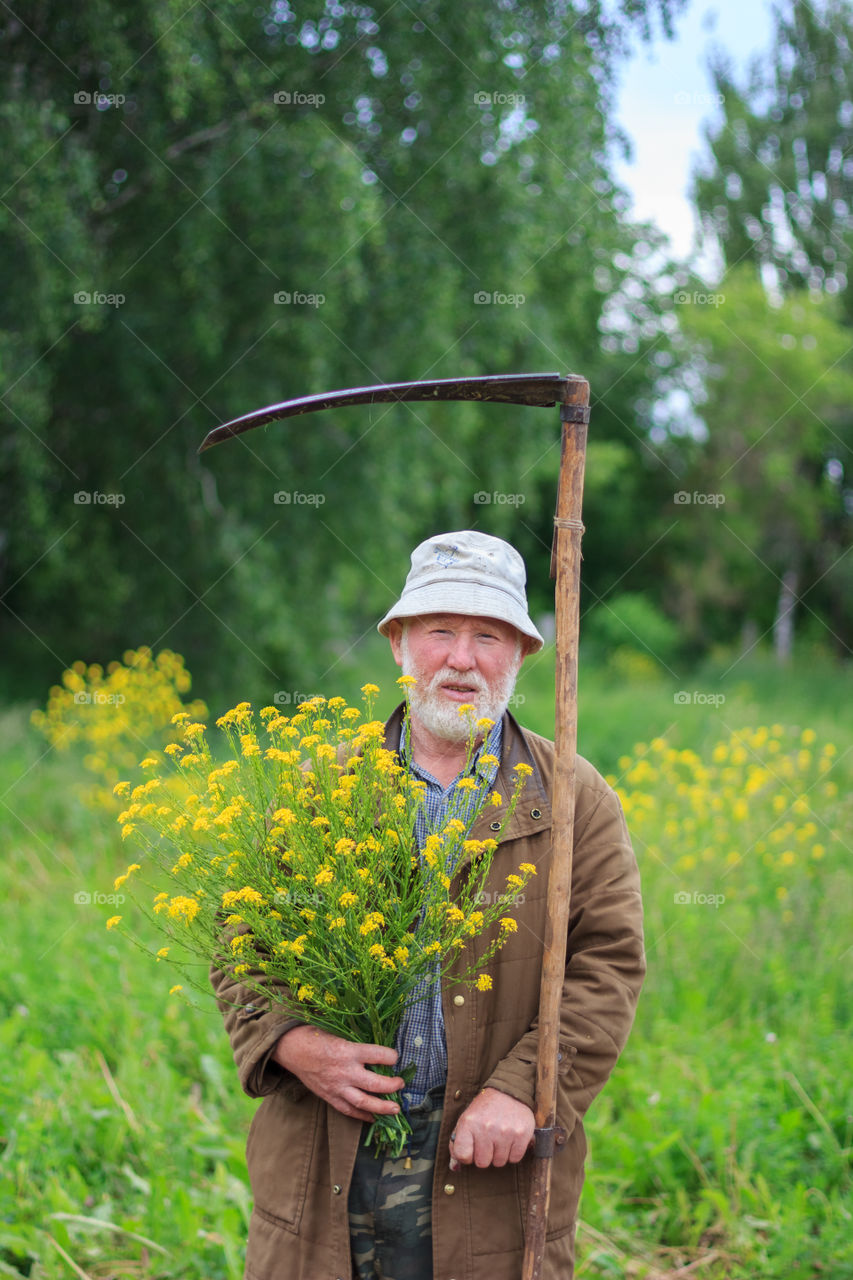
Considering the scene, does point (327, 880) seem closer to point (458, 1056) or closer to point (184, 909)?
point (184, 909)

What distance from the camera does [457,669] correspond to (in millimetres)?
1979

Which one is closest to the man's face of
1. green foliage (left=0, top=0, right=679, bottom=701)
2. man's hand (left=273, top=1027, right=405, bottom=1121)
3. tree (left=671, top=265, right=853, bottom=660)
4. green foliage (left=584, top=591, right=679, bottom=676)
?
man's hand (left=273, top=1027, right=405, bottom=1121)

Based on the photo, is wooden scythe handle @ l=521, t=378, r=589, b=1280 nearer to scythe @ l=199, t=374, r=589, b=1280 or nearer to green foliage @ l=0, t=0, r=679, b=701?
scythe @ l=199, t=374, r=589, b=1280

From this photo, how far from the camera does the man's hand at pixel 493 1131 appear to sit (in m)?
1.72

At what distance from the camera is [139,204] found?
861 cm

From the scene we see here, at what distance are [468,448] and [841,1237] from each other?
10.1 m

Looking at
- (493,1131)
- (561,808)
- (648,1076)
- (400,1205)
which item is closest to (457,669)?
(561,808)

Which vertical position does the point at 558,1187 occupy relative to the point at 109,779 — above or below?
below

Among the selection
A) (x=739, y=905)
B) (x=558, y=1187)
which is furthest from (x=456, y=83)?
(x=558, y=1187)

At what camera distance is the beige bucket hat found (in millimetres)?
1957

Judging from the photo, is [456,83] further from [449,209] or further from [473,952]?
[473,952]

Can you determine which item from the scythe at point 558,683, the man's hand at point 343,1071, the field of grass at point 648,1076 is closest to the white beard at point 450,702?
the scythe at point 558,683

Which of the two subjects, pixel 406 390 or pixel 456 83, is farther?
pixel 456 83

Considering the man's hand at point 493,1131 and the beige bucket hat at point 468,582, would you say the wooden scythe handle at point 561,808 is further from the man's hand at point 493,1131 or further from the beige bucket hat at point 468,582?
the beige bucket hat at point 468,582
